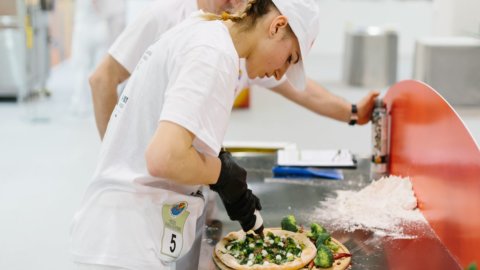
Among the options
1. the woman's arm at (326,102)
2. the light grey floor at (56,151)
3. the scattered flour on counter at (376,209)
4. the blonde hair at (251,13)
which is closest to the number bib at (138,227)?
the blonde hair at (251,13)

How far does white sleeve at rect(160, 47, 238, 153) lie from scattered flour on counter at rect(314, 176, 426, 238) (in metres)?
0.69

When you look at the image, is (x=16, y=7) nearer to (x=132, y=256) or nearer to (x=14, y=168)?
(x=14, y=168)

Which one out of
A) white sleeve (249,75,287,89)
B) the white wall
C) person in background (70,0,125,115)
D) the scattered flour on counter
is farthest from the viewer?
the white wall

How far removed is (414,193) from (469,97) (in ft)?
17.4

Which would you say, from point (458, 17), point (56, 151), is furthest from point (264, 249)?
point (458, 17)

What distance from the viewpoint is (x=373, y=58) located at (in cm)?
861

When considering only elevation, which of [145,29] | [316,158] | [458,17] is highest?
[145,29]

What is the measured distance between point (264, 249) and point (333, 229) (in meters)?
0.30

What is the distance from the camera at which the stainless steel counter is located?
5.53 feet

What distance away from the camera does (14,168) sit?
195 inches

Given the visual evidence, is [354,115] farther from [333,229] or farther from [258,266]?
[258,266]

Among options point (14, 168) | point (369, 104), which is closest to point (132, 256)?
point (369, 104)

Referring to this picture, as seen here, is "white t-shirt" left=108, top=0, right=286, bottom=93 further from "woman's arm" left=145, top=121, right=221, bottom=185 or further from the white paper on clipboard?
"woman's arm" left=145, top=121, right=221, bottom=185

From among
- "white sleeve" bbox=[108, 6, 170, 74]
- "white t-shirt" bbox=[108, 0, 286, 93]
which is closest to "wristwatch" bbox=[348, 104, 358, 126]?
"white t-shirt" bbox=[108, 0, 286, 93]
